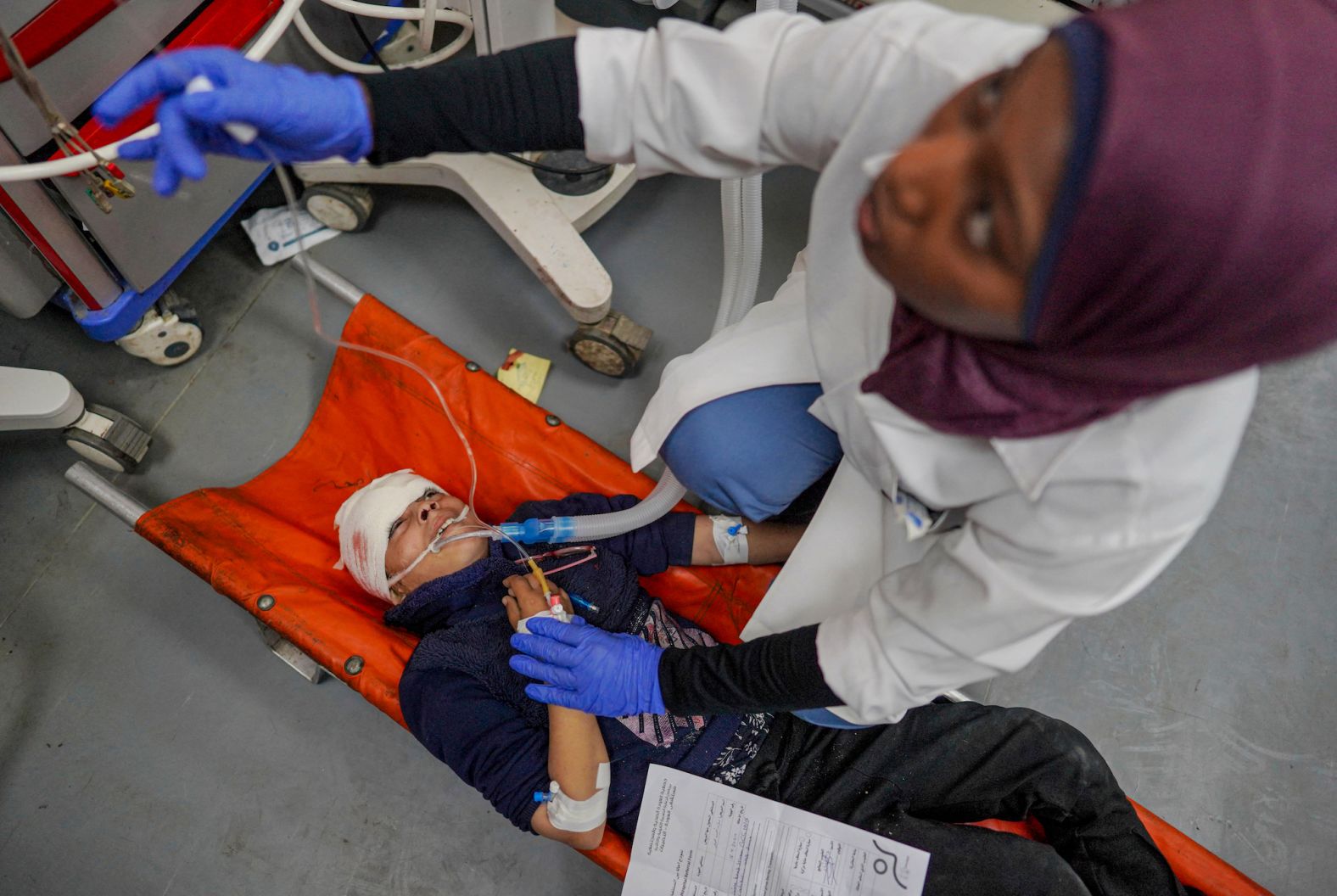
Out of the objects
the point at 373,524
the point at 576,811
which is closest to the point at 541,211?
the point at 373,524

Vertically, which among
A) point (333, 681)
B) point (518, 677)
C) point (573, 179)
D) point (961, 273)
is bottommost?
point (333, 681)

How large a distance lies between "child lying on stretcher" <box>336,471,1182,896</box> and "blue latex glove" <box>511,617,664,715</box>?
0.06 meters

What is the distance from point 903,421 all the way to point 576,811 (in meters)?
0.63

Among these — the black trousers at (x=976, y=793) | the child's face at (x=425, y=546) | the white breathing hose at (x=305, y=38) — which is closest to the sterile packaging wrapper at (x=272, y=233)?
the white breathing hose at (x=305, y=38)

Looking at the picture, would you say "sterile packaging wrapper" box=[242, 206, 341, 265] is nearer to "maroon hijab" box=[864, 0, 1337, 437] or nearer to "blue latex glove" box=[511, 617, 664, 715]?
"blue latex glove" box=[511, 617, 664, 715]

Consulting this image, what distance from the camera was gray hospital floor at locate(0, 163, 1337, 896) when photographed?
127 centimetres

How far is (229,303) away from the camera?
162cm

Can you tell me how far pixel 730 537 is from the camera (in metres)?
1.24

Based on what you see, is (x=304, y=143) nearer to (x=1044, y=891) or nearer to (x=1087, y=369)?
(x=1087, y=369)

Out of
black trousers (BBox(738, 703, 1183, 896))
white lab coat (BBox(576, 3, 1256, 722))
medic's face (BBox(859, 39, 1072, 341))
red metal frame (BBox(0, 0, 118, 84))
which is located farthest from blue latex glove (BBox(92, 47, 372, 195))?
black trousers (BBox(738, 703, 1183, 896))

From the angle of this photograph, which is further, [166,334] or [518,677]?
[166,334]

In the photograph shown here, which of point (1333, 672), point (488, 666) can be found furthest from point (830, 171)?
point (1333, 672)

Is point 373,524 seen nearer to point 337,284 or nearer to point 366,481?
point 366,481

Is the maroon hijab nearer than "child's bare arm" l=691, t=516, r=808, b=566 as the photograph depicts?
Yes
